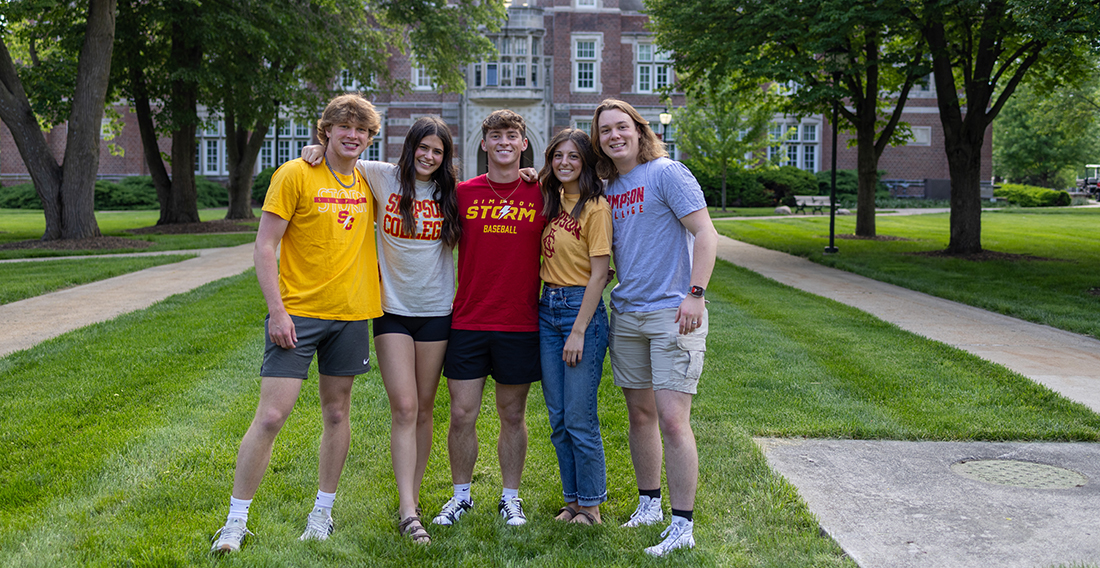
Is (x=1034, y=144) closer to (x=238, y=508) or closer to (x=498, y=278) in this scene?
(x=498, y=278)

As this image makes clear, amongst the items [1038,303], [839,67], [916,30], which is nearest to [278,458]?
[1038,303]

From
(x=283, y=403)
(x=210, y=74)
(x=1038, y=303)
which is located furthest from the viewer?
(x=210, y=74)

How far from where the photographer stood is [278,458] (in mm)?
4777

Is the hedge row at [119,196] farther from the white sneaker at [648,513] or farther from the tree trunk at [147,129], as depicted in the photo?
the white sneaker at [648,513]

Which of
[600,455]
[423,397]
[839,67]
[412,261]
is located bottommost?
[600,455]

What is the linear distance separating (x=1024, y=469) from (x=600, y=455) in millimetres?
2495

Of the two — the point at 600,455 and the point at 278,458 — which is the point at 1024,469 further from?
the point at 278,458

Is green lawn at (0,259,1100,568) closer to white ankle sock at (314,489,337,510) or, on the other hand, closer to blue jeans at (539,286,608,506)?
white ankle sock at (314,489,337,510)

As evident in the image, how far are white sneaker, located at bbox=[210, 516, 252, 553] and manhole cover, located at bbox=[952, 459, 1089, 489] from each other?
143 inches

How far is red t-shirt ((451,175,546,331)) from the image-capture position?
150 inches

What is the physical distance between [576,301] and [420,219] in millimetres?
777

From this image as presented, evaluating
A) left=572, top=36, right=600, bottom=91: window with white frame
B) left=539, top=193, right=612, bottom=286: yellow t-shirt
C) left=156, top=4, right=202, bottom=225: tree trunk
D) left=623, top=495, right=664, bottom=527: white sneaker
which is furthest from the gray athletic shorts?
left=572, top=36, right=600, bottom=91: window with white frame

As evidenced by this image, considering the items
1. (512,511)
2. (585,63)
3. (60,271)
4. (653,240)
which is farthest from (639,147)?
(585,63)

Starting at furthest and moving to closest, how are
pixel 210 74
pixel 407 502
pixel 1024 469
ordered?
pixel 210 74 → pixel 1024 469 → pixel 407 502
